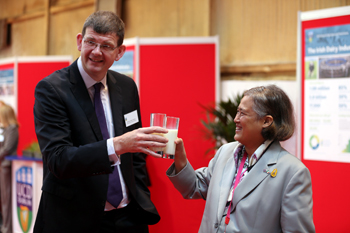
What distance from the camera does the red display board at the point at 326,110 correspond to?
304 cm

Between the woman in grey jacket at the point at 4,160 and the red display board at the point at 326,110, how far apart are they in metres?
3.96

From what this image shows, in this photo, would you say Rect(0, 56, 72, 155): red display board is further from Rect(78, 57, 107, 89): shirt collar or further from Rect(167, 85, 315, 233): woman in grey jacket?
Rect(167, 85, 315, 233): woman in grey jacket

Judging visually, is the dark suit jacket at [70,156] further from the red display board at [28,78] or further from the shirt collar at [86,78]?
the red display board at [28,78]

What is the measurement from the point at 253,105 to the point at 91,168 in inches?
33.4

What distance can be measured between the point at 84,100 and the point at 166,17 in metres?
4.26

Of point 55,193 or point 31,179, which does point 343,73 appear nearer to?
point 55,193

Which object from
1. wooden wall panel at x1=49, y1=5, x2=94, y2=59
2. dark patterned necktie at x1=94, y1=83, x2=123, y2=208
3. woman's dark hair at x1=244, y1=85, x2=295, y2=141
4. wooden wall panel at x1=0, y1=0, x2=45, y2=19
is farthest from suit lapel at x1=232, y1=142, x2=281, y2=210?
wooden wall panel at x1=0, y1=0, x2=45, y2=19

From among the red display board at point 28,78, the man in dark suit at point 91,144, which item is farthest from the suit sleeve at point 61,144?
the red display board at point 28,78

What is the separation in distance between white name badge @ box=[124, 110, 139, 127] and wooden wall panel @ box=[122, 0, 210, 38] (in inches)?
136

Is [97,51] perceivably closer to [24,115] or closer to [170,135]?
[170,135]

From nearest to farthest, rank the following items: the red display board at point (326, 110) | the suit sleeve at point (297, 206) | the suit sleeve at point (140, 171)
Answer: the suit sleeve at point (297, 206)
the suit sleeve at point (140, 171)
the red display board at point (326, 110)

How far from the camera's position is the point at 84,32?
5.41 ft

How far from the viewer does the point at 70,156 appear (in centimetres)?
143

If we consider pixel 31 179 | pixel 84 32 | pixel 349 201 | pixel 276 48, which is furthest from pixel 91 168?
pixel 276 48
